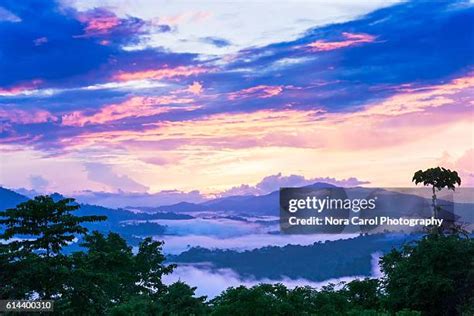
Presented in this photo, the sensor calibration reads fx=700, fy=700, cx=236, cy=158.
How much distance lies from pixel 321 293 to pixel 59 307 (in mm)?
7989

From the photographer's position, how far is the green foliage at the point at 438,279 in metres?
22.0

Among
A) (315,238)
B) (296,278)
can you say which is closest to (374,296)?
(296,278)

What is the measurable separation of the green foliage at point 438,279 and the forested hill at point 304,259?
218 feet

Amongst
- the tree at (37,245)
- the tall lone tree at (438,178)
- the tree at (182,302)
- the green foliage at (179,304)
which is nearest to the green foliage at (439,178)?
the tall lone tree at (438,178)

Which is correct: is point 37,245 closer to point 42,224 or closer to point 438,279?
point 42,224

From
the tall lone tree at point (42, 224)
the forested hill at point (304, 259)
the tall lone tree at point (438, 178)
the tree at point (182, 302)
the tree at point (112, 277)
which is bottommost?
the forested hill at point (304, 259)

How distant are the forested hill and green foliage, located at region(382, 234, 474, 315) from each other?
218 ft

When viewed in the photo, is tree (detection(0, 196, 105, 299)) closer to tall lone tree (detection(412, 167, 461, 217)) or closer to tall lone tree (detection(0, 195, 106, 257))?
tall lone tree (detection(0, 195, 106, 257))

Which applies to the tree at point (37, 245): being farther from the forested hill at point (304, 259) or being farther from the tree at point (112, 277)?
the forested hill at point (304, 259)

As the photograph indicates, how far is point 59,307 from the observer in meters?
20.5

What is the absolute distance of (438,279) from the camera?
21.9 meters

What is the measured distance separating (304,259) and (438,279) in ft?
259

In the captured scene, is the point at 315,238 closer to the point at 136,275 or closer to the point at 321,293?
the point at 136,275

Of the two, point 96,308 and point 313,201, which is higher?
point 313,201
